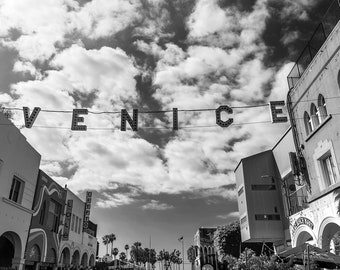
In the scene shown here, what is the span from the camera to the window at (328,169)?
55.1 ft

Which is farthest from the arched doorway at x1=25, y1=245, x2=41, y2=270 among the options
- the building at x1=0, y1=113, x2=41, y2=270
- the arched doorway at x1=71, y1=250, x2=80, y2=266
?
the arched doorway at x1=71, y1=250, x2=80, y2=266

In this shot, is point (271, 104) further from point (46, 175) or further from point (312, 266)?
point (46, 175)

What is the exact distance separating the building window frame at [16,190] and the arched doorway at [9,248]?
2.08 m

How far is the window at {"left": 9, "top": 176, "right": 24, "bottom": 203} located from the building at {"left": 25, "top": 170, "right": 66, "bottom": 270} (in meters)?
2.34

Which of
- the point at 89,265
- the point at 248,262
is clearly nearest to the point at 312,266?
the point at 248,262

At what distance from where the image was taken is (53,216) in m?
27.8

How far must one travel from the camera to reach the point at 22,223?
20.9 m

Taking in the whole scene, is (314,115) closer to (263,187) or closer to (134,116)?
(134,116)

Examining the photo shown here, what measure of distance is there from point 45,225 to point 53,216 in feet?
7.83

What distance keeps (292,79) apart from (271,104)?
22.2 ft

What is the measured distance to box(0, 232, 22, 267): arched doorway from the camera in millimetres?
20516

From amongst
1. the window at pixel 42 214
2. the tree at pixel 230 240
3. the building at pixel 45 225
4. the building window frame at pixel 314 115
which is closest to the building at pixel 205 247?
the tree at pixel 230 240

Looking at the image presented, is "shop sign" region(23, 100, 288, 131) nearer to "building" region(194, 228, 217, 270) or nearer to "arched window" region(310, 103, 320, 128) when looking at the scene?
"arched window" region(310, 103, 320, 128)

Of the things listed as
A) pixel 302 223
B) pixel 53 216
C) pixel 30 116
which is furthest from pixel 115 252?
pixel 30 116
